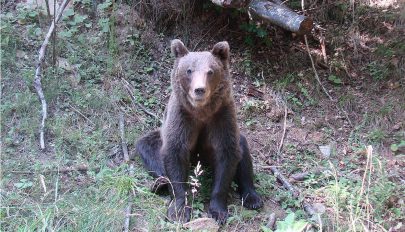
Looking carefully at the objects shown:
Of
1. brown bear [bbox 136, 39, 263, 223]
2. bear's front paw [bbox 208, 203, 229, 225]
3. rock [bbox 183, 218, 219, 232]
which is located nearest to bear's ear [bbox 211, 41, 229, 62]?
brown bear [bbox 136, 39, 263, 223]

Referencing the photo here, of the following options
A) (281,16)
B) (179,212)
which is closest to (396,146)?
(281,16)

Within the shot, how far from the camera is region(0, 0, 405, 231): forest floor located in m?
4.65

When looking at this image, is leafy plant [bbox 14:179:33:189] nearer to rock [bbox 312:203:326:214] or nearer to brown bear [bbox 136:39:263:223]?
brown bear [bbox 136:39:263:223]

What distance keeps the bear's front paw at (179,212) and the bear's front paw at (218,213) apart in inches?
8.5

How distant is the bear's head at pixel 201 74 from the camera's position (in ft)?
14.8

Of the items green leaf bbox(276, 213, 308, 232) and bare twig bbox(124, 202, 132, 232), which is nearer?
green leaf bbox(276, 213, 308, 232)

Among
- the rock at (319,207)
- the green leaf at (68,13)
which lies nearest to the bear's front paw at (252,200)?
the rock at (319,207)

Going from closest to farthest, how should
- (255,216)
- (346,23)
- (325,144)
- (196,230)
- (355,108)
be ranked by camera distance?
(196,230) < (255,216) < (325,144) < (355,108) < (346,23)

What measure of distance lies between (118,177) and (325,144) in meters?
2.85

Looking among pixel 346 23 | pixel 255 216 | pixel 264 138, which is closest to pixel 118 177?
pixel 255 216

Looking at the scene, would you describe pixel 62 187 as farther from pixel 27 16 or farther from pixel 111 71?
pixel 27 16

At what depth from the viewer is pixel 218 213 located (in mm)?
4719

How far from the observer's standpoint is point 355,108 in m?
6.96

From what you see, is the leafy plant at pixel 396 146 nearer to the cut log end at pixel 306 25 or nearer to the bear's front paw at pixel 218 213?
the cut log end at pixel 306 25
